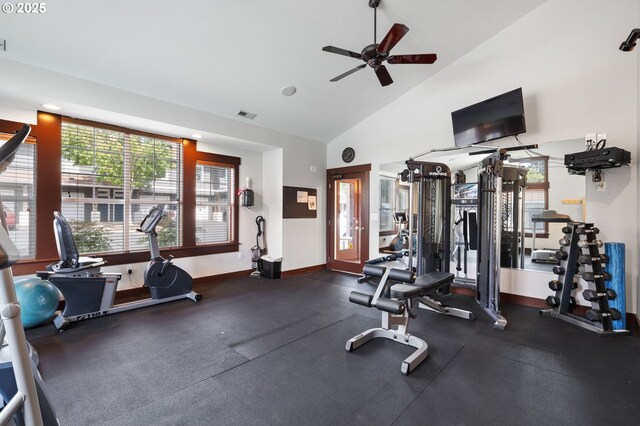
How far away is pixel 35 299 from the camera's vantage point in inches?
126

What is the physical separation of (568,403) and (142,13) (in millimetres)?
4939

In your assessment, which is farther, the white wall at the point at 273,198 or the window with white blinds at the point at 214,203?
the white wall at the point at 273,198

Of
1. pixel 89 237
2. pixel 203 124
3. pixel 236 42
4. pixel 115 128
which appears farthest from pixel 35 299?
pixel 236 42

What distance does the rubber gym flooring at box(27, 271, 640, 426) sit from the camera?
196 cm

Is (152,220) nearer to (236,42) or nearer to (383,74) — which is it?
(236,42)

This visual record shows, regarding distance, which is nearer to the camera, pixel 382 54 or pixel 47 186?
pixel 382 54

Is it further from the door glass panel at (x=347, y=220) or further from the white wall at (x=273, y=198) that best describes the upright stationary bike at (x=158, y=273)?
the door glass panel at (x=347, y=220)

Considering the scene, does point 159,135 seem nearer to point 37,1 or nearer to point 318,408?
point 37,1

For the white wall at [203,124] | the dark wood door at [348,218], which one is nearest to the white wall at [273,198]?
the white wall at [203,124]

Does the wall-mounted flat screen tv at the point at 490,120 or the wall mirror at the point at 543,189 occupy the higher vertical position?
the wall-mounted flat screen tv at the point at 490,120

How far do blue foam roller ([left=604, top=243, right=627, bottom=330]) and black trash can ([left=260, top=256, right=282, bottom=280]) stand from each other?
190 inches

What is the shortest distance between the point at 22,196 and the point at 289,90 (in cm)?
379

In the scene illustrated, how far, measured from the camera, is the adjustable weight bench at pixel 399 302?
2.67 meters

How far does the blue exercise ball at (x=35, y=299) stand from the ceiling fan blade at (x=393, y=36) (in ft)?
14.9
